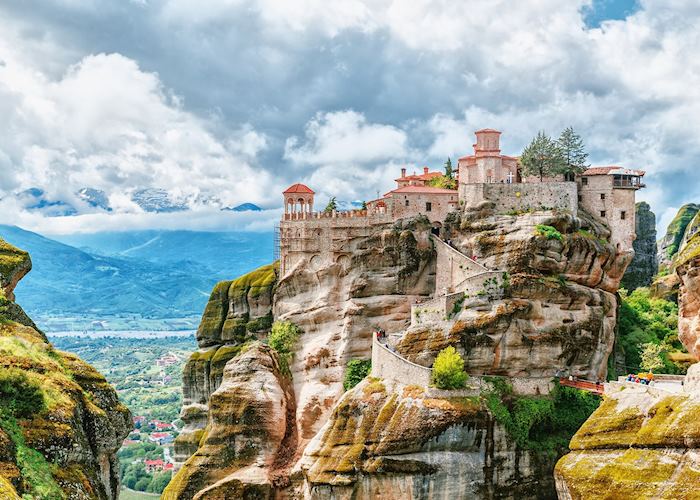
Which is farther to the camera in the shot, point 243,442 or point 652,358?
point 243,442

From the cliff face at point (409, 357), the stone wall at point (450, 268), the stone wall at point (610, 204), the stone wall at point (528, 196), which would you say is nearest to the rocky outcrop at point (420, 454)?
the cliff face at point (409, 357)

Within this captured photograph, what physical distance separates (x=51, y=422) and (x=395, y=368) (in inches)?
1346

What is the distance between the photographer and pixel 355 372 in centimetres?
6850

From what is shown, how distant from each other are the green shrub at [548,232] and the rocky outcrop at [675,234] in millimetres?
45593

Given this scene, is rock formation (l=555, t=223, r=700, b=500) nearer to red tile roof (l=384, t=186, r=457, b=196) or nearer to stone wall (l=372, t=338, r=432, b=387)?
stone wall (l=372, t=338, r=432, b=387)

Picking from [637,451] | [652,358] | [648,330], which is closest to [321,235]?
[652,358]

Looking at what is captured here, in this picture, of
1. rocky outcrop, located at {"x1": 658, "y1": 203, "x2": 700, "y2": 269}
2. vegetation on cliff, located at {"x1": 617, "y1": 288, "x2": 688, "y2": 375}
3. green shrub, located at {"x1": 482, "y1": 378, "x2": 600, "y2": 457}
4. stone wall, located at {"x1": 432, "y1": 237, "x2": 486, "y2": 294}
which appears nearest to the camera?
green shrub, located at {"x1": 482, "y1": 378, "x2": 600, "y2": 457}

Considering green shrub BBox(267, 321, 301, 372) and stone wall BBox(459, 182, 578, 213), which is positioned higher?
stone wall BBox(459, 182, 578, 213)

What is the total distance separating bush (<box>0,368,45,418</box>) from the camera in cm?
2936

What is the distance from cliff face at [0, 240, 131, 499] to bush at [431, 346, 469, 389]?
2617 cm

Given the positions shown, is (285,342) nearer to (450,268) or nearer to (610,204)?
(450,268)

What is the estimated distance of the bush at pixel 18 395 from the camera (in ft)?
96.3

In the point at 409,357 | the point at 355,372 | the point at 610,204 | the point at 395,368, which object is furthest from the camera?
the point at 355,372

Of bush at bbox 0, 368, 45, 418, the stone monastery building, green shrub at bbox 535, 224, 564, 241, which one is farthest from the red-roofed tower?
bush at bbox 0, 368, 45, 418
